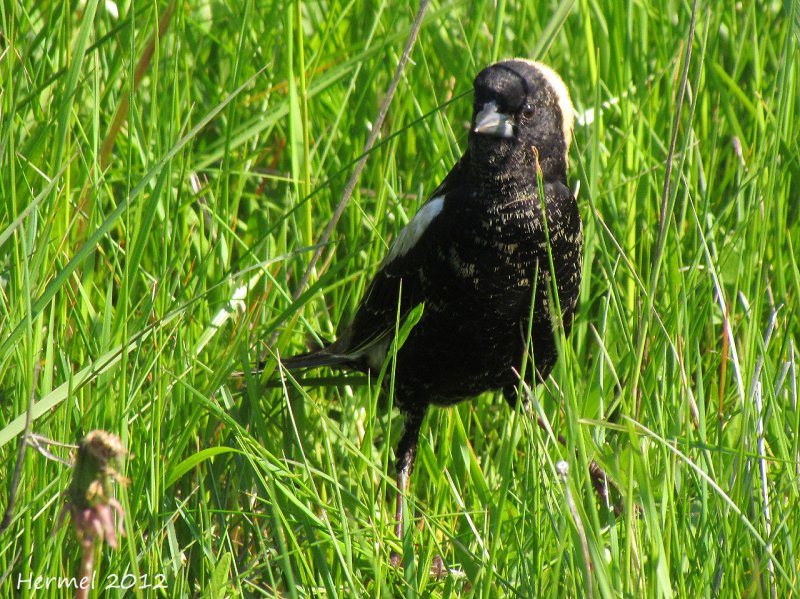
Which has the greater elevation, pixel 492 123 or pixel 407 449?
pixel 492 123

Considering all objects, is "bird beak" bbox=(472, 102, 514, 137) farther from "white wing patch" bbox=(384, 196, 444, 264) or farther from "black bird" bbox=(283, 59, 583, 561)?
"white wing patch" bbox=(384, 196, 444, 264)

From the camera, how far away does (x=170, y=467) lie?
6.80 ft

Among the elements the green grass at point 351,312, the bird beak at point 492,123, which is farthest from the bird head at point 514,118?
the green grass at point 351,312

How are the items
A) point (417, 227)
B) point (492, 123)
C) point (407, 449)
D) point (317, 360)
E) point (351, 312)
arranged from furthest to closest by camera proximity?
1. point (351, 312)
2. point (317, 360)
3. point (407, 449)
4. point (417, 227)
5. point (492, 123)

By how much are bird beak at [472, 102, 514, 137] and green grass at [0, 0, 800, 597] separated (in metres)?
0.21

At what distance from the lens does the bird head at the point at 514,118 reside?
7.70 ft

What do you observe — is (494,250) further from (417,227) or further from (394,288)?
(394,288)

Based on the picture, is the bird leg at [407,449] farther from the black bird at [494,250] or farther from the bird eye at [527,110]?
the bird eye at [527,110]

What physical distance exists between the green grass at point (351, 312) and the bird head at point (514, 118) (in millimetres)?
121

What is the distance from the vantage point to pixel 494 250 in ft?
7.61

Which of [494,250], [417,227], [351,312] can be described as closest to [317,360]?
[351,312]

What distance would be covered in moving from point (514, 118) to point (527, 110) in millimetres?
40

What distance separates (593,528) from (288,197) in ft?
5.90

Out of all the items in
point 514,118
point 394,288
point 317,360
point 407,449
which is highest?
point 514,118
